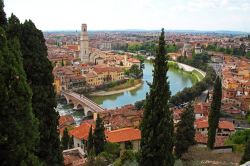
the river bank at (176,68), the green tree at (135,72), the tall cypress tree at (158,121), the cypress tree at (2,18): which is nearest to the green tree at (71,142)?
the tall cypress tree at (158,121)

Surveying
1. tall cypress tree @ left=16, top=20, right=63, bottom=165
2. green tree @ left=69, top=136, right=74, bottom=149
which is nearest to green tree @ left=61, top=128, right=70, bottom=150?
green tree @ left=69, top=136, right=74, bottom=149

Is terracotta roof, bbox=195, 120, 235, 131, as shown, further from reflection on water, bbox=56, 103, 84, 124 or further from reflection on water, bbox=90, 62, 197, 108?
reflection on water, bbox=90, 62, 197, 108

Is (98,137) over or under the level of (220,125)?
over

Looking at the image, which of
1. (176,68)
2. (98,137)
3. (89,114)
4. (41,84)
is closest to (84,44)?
(176,68)

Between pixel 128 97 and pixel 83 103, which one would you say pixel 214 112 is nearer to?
pixel 83 103

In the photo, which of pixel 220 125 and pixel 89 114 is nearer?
pixel 220 125

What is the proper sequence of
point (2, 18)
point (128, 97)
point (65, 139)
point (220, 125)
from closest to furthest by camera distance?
point (2, 18), point (65, 139), point (220, 125), point (128, 97)

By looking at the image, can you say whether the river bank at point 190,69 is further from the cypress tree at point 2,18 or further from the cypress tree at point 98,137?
the cypress tree at point 2,18
